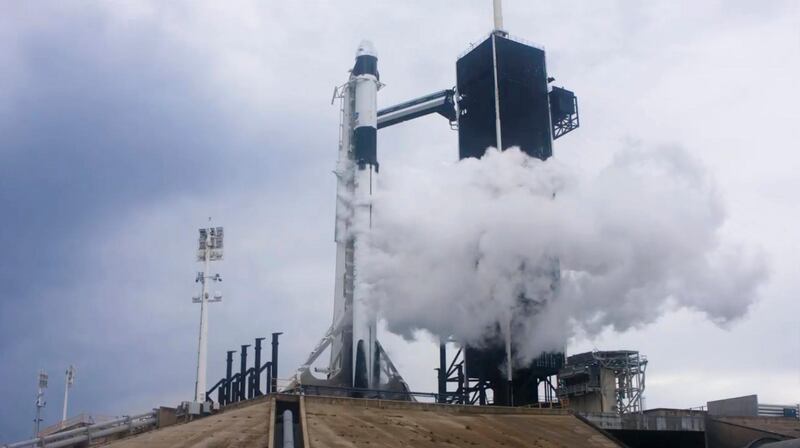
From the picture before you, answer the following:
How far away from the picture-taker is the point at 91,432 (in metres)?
60.9

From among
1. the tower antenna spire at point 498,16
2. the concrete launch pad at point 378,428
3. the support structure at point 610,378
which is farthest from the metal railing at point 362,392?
the tower antenna spire at point 498,16

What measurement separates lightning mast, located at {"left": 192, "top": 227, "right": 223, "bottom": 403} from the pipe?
33416mm

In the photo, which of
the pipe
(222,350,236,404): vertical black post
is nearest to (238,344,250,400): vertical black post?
(222,350,236,404): vertical black post

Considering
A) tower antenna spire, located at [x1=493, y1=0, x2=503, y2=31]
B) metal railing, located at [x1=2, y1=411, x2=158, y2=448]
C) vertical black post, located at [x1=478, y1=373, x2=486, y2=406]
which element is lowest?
metal railing, located at [x1=2, y1=411, x2=158, y2=448]

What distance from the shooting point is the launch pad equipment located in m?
70.2

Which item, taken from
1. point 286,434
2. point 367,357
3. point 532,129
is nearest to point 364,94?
point 532,129

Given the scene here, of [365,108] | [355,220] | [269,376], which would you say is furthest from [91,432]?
[365,108]

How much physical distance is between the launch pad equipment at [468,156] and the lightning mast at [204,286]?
30.8ft

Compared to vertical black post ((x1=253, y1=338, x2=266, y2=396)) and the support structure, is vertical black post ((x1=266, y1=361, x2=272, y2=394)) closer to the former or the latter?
vertical black post ((x1=253, y1=338, x2=266, y2=396))

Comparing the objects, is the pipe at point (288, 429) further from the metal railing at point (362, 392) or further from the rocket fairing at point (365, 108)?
the rocket fairing at point (365, 108)

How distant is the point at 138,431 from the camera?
63.3 meters

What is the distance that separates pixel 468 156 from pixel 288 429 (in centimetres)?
4162

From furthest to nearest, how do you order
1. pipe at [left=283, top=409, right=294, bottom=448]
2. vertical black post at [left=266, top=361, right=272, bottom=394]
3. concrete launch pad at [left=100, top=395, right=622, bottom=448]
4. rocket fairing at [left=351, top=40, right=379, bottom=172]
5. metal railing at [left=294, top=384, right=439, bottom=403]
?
rocket fairing at [left=351, top=40, right=379, bottom=172], vertical black post at [left=266, top=361, right=272, bottom=394], metal railing at [left=294, top=384, right=439, bottom=403], concrete launch pad at [left=100, top=395, right=622, bottom=448], pipe at [left=283, top=409, right=294, bottom=448]

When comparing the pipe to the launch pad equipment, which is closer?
the pipe
